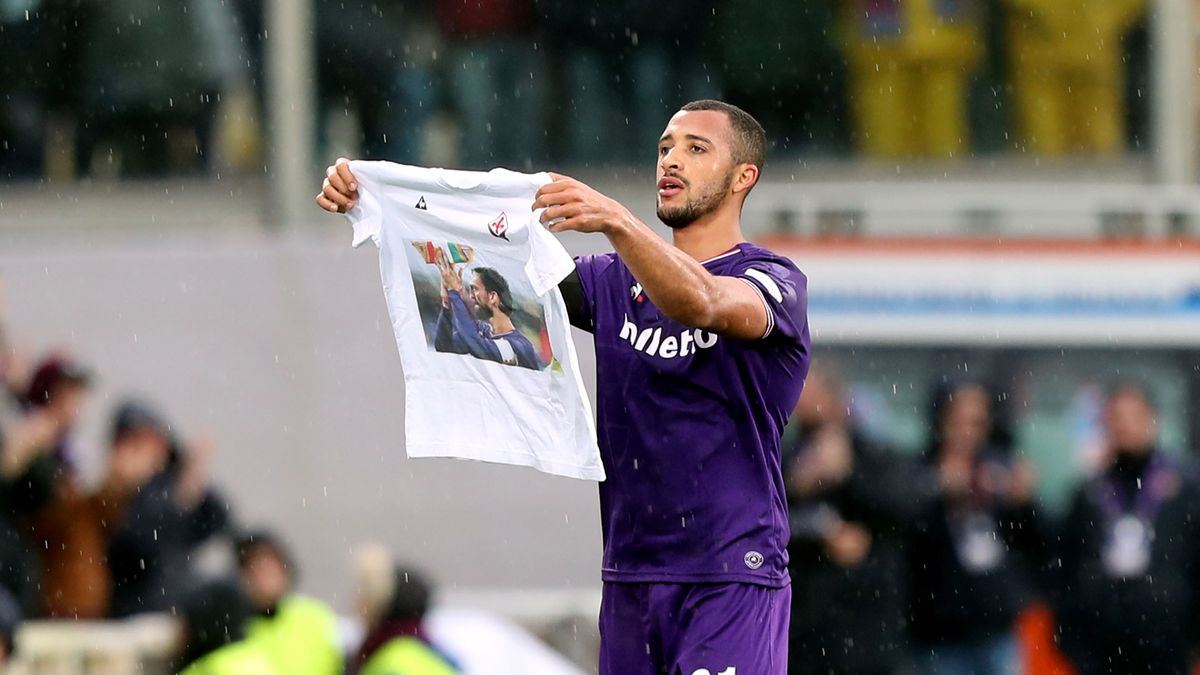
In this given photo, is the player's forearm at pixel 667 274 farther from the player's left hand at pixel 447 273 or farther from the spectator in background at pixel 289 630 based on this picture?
the spectator in background at pixel 289 630

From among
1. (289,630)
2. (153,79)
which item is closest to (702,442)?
(289,630)

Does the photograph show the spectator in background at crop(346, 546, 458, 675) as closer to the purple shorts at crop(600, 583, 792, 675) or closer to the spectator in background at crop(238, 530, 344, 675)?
the spectator in background at crop(238, 530, 344, 675)

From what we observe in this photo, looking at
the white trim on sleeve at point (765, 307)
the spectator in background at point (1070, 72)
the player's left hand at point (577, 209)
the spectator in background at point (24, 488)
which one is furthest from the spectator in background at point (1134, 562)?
the player's left hand at point (577, 209)

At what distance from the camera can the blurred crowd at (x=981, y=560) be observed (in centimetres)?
1007

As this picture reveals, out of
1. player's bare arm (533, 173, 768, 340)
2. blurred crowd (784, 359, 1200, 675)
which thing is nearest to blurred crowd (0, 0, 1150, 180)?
blurred crowd (784, 359, 1200, 675)

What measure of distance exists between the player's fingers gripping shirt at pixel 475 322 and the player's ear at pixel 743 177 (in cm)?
52

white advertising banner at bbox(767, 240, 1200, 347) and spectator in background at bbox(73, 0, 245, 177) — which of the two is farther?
spectator in background at bbox(73, 0, 245, 177)

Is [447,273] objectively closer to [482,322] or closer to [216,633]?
[482,322]

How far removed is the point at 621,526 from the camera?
5.49 m

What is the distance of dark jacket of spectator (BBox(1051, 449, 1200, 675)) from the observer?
10258 millimetres

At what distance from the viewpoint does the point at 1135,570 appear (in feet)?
33.8

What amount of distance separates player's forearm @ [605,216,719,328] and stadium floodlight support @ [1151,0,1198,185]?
9.96 meters

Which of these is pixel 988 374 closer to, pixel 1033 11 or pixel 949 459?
pixel 949 459

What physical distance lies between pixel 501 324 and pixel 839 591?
4.81 m
